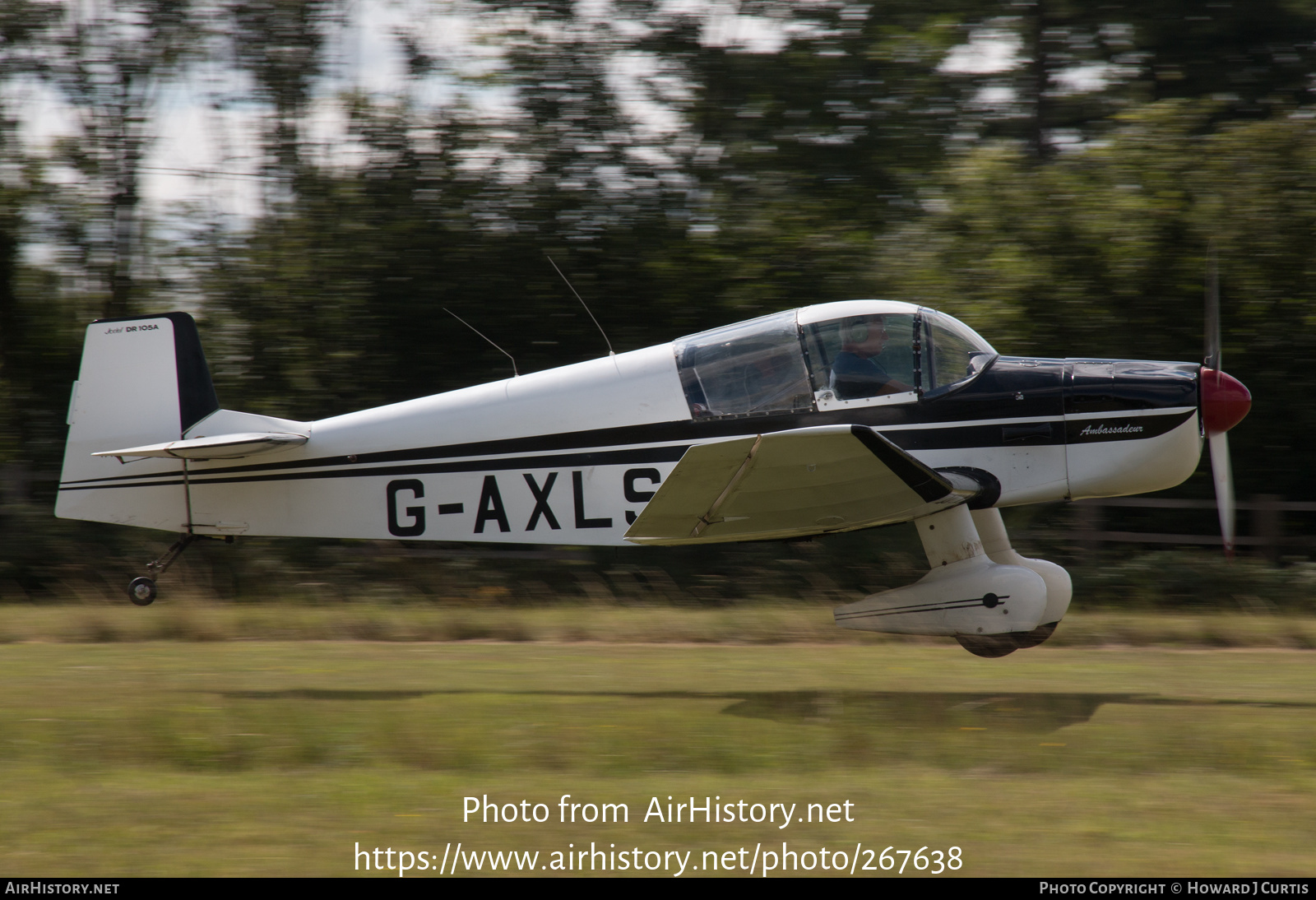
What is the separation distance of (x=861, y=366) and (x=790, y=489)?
41.0 inches

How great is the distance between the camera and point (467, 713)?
6090 millimetres

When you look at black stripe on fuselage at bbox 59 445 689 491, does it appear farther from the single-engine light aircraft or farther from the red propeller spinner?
the red propeller spinner

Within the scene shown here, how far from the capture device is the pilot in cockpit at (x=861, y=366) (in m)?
6.82

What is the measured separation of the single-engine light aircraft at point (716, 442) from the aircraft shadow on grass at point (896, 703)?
0.51 metres

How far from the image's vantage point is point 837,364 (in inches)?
269

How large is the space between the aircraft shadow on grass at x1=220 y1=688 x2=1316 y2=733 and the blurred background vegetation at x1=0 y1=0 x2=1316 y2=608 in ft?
16.3

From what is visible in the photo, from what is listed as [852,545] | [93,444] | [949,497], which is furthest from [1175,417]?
[93,444]

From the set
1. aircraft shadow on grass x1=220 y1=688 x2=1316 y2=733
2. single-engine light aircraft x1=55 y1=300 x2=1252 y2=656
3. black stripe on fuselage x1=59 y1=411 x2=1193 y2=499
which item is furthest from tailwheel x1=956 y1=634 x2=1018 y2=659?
black stripe on fuselage x1=59 y1=411 x2=1193 y2=499

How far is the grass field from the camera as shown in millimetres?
4270

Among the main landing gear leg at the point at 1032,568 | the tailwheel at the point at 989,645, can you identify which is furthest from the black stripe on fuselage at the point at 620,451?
the tailwheel at the point at 989,645

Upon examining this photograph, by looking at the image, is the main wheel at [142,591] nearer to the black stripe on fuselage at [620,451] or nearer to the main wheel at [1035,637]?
the black stripe on fuselage at [620,451]

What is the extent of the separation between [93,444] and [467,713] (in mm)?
3511

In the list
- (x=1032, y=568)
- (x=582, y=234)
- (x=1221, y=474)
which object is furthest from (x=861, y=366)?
(x=582, y=234)

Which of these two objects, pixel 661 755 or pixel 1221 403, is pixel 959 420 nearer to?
pixel 1221 403
